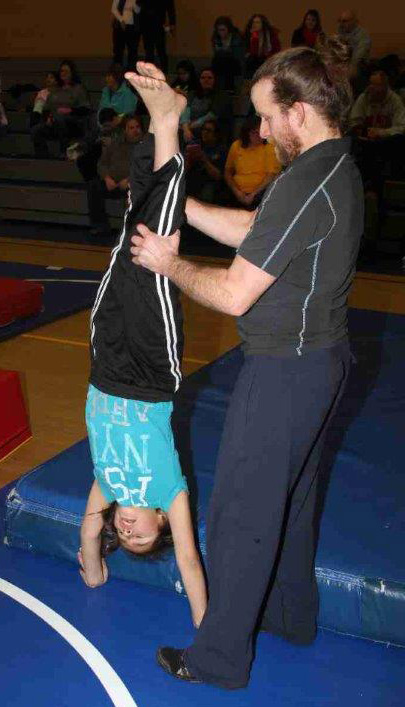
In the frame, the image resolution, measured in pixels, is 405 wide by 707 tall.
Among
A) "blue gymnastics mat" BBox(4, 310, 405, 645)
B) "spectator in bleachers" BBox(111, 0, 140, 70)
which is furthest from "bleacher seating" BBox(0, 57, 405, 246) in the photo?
"blue gymnastics mat" BBox(4, 310, 405, 645)

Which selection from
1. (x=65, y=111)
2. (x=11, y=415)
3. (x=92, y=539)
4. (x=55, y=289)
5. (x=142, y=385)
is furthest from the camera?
(x=65, y=111)

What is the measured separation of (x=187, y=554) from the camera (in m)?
2.58

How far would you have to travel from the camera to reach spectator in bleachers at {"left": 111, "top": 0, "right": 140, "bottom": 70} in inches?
405

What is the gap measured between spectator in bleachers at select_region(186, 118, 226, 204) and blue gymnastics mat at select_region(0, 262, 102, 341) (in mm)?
1924

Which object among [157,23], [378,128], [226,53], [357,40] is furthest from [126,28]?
[378,128]

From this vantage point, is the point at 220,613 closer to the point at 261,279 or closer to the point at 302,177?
the point at 261,279

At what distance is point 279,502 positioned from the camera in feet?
7.41

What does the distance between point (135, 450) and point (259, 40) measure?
27.1 feet

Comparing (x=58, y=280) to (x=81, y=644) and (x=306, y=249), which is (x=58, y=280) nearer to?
(x=81, y=644)

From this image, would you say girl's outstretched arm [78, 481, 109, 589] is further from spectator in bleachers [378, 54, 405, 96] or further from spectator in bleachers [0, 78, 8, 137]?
spectator in bleachers [0, 78, 8, 137]

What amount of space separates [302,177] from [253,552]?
105 centimetres

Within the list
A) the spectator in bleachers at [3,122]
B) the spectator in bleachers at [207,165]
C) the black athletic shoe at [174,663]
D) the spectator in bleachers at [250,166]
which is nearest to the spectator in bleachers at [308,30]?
the spectator in bleachers at [207,165]

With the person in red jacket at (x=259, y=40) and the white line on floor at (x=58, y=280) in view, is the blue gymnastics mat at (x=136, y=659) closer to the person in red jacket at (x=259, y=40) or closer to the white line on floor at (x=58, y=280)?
the white line on floor at (x=58, y=280)

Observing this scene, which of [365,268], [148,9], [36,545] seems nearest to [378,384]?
[36,545]
